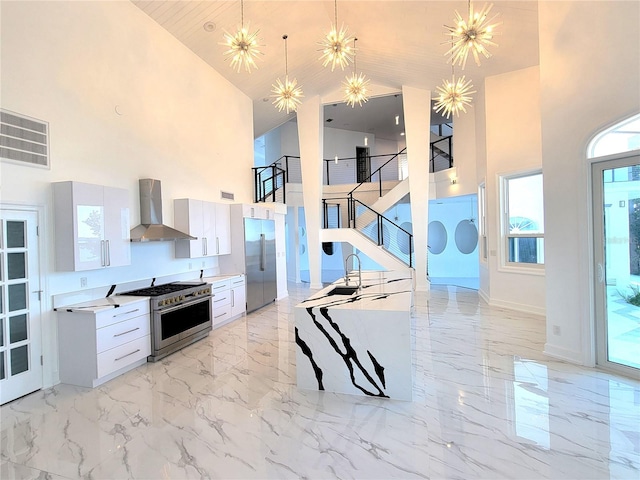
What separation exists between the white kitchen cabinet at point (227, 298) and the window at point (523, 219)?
5.64 meters

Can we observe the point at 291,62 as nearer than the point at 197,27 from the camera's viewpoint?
No

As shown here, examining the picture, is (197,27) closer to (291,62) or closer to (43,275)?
(291,62)

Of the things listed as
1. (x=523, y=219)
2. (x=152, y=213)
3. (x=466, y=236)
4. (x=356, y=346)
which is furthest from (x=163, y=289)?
(x=466, y=236)

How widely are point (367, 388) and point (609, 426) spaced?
2017 mm

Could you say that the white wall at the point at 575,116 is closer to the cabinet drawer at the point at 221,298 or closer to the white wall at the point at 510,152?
the white wall at the point at 510,152

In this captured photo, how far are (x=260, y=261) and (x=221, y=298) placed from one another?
164cm

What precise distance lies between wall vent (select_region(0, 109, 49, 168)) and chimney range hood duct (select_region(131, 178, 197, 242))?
1363mm

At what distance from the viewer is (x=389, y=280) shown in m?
4.83

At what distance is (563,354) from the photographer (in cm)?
410

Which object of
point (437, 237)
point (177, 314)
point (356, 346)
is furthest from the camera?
point (437, 237)

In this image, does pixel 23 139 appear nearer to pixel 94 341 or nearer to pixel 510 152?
pixel 94 341

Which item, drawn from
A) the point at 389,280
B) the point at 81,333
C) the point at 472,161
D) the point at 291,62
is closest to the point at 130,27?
the point at 291,62

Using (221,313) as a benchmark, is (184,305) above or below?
above

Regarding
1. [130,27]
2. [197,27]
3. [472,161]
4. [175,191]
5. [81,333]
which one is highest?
[197,27]
